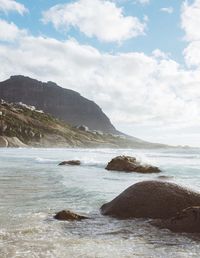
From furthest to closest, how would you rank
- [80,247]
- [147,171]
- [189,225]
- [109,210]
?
[147,171] < [109,210] < [189,225] < [80,247]

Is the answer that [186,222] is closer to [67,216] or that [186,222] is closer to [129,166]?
[67,216]

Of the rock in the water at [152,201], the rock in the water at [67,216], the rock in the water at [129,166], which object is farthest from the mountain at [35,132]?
the rock in the water at [67,216]

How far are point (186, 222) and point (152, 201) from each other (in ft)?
5.92

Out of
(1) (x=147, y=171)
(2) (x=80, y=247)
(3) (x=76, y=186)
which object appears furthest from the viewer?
(1) (x=147, y=171)

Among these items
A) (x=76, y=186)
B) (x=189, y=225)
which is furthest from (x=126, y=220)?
(x=76, y=186)

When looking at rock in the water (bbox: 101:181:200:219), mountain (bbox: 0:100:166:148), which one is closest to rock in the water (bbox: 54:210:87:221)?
rock in the water (bbox: 101:181:200:219)

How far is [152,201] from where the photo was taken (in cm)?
1020

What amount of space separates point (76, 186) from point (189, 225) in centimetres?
847

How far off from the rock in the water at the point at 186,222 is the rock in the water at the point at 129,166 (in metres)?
15.5

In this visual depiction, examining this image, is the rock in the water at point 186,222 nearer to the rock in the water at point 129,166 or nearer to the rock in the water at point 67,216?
the rock in the water at point 67,216

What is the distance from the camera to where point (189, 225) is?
8.36m

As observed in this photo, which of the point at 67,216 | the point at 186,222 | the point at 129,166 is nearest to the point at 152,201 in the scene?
the point at 186,222

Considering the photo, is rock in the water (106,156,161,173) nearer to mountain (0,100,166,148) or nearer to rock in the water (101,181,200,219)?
rock in the water (101,181,200,219)

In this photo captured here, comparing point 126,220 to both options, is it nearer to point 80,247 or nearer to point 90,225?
point 90,225
